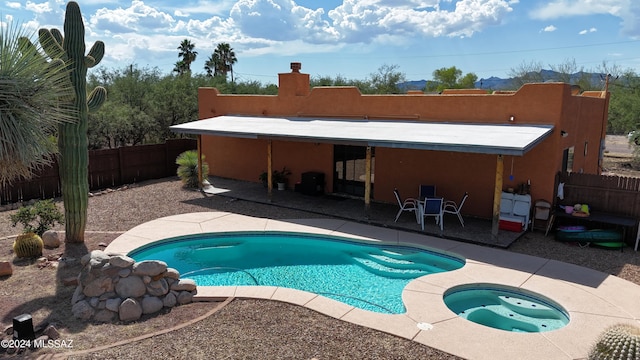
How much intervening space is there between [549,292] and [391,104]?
842 centimetres

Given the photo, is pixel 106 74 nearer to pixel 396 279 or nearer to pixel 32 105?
pixel 32 105

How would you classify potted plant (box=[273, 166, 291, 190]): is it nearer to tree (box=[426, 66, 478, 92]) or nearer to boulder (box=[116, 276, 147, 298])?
boulder (box=[116, 276, 147, 298])

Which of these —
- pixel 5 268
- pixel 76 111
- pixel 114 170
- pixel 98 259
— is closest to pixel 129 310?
pixel 98 259

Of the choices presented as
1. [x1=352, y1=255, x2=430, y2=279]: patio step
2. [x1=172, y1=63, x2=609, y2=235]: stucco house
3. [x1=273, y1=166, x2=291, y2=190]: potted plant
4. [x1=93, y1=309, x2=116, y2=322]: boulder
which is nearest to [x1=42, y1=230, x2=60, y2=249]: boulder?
[x1=93, y1=309, x2=116, y2=322]: boulder

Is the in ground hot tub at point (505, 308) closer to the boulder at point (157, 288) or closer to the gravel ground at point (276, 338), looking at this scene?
the gravel ground at point (276, 338)

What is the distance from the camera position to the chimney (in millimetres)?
17516

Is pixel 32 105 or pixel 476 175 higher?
pixel 32 105

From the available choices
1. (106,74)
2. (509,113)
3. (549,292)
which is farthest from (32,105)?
(106,74)

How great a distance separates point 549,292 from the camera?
8.30 m

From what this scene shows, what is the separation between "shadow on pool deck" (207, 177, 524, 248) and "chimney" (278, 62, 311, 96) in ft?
13.1

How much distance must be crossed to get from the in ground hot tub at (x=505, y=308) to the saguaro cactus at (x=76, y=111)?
844 centimetres

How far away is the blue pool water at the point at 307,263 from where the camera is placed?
356 inches

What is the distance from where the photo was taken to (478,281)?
28.8 ft

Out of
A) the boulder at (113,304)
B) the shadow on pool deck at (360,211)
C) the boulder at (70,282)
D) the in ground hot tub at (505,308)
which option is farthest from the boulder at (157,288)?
the shadow on pool deck at (360,211)
